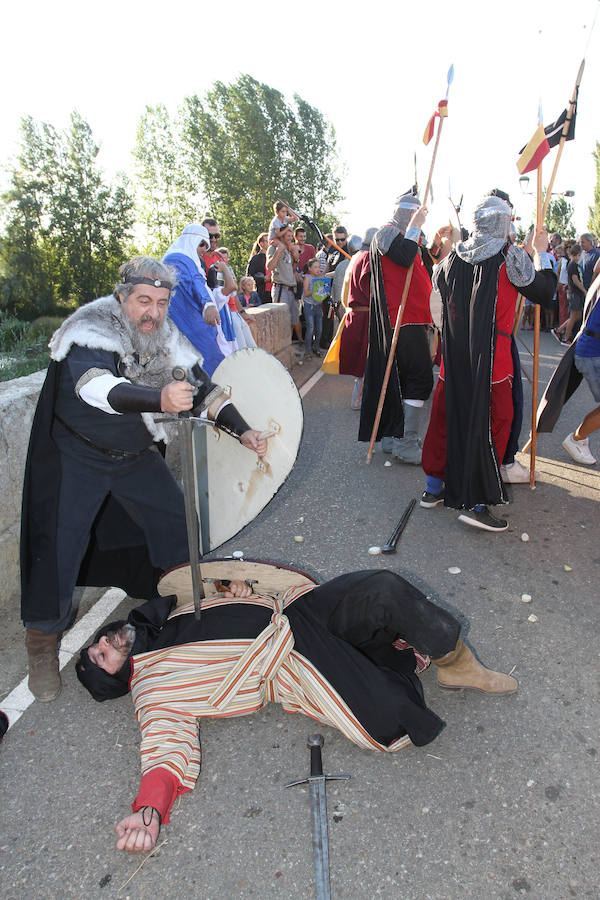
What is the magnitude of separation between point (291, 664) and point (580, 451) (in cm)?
401

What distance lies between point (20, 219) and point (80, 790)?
148 ft

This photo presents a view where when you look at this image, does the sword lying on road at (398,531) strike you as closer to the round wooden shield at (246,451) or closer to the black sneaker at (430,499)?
the black sneaker at (430,499)

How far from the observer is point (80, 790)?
2.31 metres

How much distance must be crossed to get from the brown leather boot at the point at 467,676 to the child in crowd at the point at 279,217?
773 centimetres

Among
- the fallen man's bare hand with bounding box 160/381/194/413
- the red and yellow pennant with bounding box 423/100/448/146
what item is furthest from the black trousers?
the red and yellow pennant with bounding box 423/100/448/146

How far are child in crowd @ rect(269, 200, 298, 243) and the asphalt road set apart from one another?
Result: 7140 mm

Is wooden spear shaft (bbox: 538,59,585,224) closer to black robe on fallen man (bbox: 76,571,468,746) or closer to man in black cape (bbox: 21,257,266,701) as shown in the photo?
man in black cape (bbox: 21,257,266,701)

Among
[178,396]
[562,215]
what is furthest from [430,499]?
[562,215]

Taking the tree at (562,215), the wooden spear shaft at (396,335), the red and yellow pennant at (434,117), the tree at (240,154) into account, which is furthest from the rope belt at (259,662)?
the tree at (562,215)

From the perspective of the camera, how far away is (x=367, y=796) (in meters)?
2.23

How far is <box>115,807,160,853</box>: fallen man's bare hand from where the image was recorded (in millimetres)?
2014

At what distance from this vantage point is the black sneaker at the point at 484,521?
422 centimetres

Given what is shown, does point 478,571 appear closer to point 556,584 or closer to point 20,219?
point 556,584

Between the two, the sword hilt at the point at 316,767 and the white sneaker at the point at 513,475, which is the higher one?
the sword hilt at the point at 316,767
